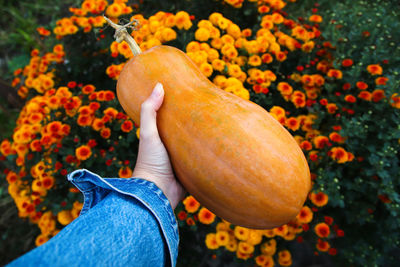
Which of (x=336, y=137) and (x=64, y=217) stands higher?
(x=336, y=137)

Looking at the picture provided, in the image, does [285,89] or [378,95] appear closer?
Answer: [378,95]

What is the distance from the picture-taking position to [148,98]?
1022 mm

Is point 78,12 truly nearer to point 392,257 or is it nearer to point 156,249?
point 156,249

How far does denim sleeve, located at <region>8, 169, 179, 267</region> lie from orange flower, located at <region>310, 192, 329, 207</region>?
805 mm

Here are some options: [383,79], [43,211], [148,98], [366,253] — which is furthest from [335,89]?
[43,211]

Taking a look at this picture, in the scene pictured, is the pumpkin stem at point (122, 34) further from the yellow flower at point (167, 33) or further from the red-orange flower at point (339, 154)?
the red-orange flower at point (339, 154)

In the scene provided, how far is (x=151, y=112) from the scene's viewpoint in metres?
1.01

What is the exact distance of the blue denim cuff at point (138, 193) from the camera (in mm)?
830

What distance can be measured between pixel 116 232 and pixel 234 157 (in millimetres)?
441

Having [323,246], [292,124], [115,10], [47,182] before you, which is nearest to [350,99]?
[292,124]

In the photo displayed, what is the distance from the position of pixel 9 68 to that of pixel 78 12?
1979 mm

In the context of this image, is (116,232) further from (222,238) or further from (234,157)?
(222,238)

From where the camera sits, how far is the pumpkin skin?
906mm

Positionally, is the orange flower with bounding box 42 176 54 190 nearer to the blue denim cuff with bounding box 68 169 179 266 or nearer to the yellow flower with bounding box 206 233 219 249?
the blue denim cuff with bounding box 68 169 179 266
